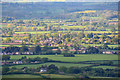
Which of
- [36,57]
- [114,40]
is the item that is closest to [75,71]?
[36,57]

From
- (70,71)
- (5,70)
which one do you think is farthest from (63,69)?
(5,70)

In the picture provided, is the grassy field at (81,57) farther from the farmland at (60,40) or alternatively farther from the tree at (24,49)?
the tree at (24,49)

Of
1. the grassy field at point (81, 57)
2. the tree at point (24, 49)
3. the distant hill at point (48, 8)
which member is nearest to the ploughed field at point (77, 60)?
the grassy field at point (81, 57)

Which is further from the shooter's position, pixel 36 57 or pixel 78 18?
pixel 78 18

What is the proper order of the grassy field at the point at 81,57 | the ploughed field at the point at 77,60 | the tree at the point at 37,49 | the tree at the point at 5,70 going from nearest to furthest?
the tree at the point at 5,70 → the ploughed field at the point at 77,60 → the grassy field at the point at 81,57 → the tree at the point at 37,49

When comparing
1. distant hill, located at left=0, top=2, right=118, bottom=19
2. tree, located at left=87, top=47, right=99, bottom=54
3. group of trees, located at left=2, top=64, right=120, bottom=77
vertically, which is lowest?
group of trees, located at left=2, top=64, right=120, bottom=77

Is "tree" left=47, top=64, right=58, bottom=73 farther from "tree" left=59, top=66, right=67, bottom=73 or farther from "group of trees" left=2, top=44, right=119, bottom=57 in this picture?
"group of trees" left=2, top=44, right=119, bottom=57

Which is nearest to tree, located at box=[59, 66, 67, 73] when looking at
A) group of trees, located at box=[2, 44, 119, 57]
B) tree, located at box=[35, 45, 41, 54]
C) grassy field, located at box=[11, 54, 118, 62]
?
grassy field, located at box=[11, 54, 118, 62]

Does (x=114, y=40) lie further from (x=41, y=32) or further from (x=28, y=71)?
(x=28, y=71)

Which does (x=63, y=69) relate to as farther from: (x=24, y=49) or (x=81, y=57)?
(x=24, y=49)
